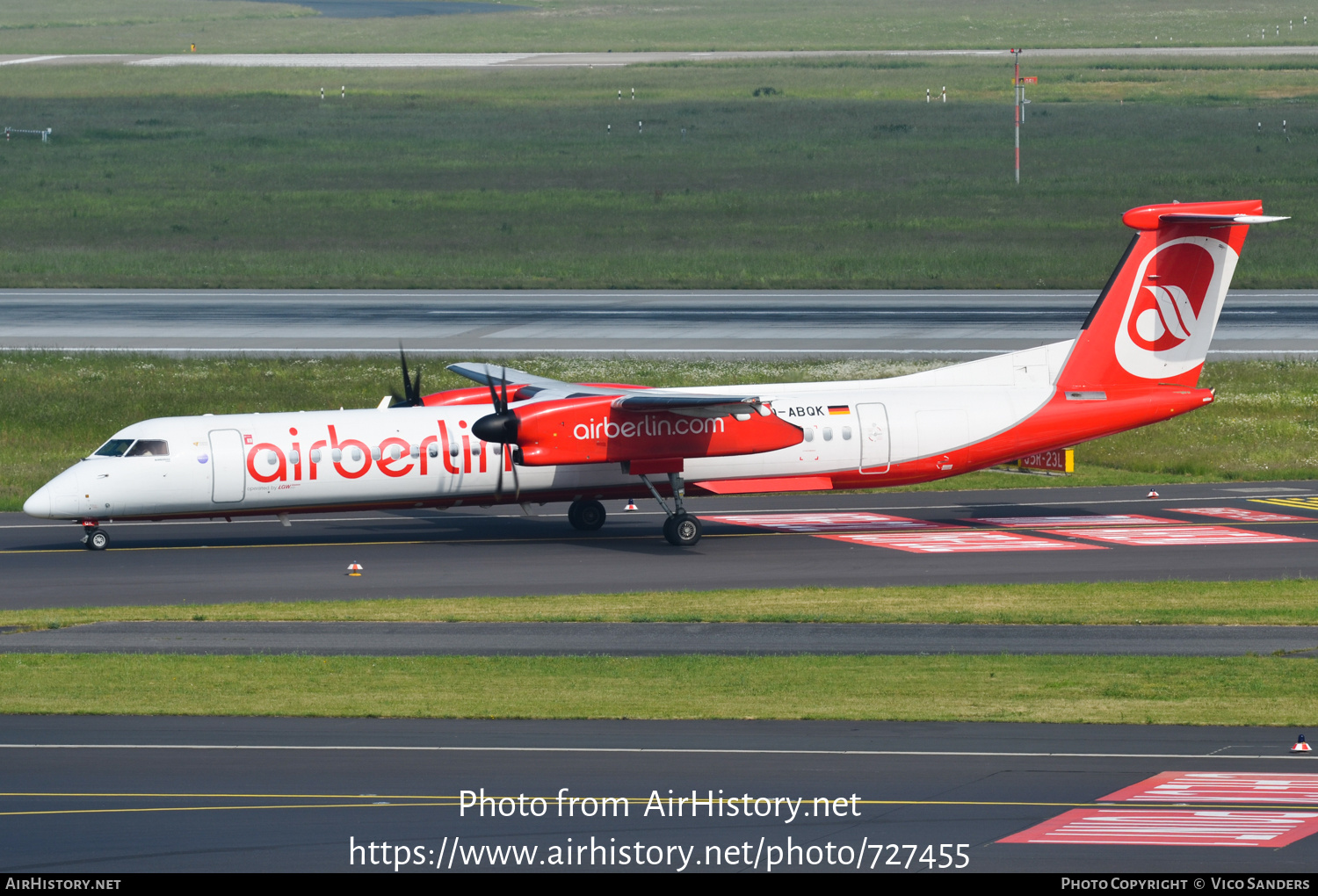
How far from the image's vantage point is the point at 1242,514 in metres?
32.9

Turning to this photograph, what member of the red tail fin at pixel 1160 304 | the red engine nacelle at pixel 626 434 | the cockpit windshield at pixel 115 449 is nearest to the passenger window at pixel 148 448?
the cockpit windshield at pixel 115 449

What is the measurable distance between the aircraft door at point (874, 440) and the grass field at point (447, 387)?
6870 mm

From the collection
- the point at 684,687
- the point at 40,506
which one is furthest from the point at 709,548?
the point at 40,506

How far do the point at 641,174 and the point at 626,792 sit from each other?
77447 mm

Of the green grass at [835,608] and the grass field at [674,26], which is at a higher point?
the grass field at [674,26]

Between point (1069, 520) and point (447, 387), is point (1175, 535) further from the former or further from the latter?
point (447, 387)

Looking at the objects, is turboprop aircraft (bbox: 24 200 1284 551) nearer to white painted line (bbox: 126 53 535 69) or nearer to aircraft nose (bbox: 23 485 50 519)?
aircraft nose (bbox: 23 485 50 519)

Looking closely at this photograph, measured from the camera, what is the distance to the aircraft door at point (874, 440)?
31750 millimetres

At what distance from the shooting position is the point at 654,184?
3423 inches

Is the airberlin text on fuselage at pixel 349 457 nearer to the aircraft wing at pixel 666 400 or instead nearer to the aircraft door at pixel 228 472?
the aircraft door at pixel 228 472

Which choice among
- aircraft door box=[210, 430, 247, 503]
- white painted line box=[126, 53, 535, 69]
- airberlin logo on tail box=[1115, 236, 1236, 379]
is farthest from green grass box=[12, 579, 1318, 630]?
white painted line box=[126, 53, 535, 69]

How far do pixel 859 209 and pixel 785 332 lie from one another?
2926 centimetres

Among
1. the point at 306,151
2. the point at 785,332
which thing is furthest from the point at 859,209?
the point at 306,151

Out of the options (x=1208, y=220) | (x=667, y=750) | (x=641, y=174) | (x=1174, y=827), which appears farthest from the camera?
(x=641, y=174)
